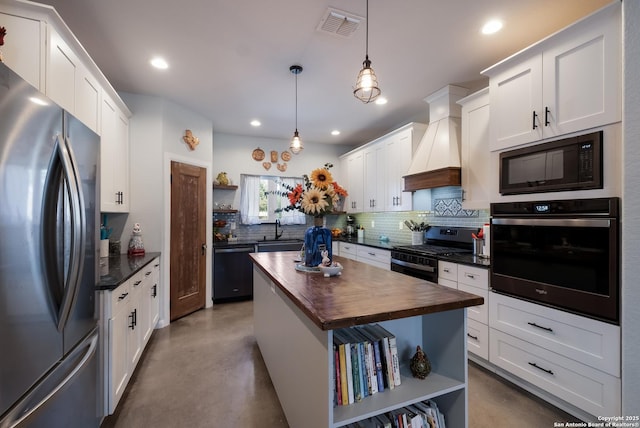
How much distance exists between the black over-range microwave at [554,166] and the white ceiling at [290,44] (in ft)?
3.14

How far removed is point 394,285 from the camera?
160cm

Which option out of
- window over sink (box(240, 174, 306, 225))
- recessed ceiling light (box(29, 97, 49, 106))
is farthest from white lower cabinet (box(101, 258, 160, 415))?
window over sink (box(240, 174, 306, 225))

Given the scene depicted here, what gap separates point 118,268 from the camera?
2.36 meters

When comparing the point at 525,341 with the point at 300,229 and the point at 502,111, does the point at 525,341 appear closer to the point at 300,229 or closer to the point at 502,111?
the point at 502,111

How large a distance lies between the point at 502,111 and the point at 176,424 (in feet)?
11.1

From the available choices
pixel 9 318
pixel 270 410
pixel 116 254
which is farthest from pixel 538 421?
pixel 116 254

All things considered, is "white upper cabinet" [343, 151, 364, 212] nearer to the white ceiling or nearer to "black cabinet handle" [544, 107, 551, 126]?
the white ceiling

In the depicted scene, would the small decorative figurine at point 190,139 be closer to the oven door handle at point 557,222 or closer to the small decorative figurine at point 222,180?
the small decorative figurine at point 222,180

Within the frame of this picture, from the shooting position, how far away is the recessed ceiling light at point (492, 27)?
208 cm

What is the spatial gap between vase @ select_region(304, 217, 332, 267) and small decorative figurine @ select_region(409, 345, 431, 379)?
0.85m

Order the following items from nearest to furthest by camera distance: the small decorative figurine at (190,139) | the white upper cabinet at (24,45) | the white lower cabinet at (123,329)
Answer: the white upper cabinet at (24,45) → the white lower cabinet at (123,329) → the small decorative figurine at (190,139)

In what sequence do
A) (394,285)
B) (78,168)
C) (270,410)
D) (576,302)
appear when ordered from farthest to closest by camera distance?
(270,410), (576,302), (394,285), (78,168)

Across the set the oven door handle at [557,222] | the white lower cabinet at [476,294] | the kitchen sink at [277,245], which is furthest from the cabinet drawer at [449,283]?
the kitchen sink at [277,245]

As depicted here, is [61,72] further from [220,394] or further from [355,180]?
[355,180]
